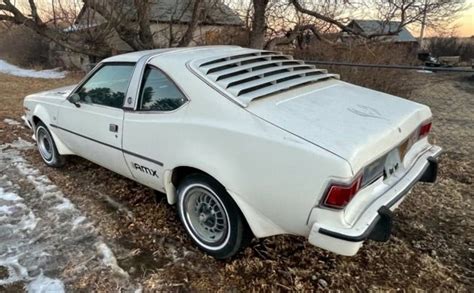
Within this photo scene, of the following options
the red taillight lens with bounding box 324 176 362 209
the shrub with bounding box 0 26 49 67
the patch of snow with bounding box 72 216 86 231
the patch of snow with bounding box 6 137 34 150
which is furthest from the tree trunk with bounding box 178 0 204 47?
the shrub with bounding box 0 26 49 67

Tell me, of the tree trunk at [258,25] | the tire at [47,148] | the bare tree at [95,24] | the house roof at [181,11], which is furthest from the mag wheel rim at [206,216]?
the tree trunk at [258,25]

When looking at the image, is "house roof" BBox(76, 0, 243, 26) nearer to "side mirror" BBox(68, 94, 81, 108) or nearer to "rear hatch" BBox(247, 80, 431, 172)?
"side mirror" BBox(68, 94, 81, 108)

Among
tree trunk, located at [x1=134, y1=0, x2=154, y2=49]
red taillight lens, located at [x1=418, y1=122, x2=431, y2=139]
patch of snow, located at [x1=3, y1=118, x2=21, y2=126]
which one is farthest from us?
tree trunk, located at [x1=134, y1=0, x2=154, y2=49]

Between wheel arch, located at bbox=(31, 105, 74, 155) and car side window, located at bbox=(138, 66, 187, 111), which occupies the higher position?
car side window, located at bbox=(138, 66, 187, 111)

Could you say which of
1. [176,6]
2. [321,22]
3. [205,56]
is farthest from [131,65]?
[321,22]

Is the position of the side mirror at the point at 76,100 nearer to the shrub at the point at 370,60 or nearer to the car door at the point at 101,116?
the car door at the point at 101,116

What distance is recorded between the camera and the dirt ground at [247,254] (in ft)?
8.23

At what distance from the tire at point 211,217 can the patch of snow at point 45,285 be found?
3.34 ft

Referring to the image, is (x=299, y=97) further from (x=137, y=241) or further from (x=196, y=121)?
(x=137, y=241)

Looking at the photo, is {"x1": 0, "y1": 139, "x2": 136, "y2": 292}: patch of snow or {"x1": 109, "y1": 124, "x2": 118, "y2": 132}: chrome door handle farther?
{"x1": 109, "y1": 124, "x2": 118, "y2": 132}: chrome door handle

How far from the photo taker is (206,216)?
2.78 metres

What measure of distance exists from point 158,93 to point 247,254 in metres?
1.52

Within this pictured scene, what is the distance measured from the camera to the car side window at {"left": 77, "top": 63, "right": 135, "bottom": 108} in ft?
10.6

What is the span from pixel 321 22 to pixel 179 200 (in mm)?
10696
